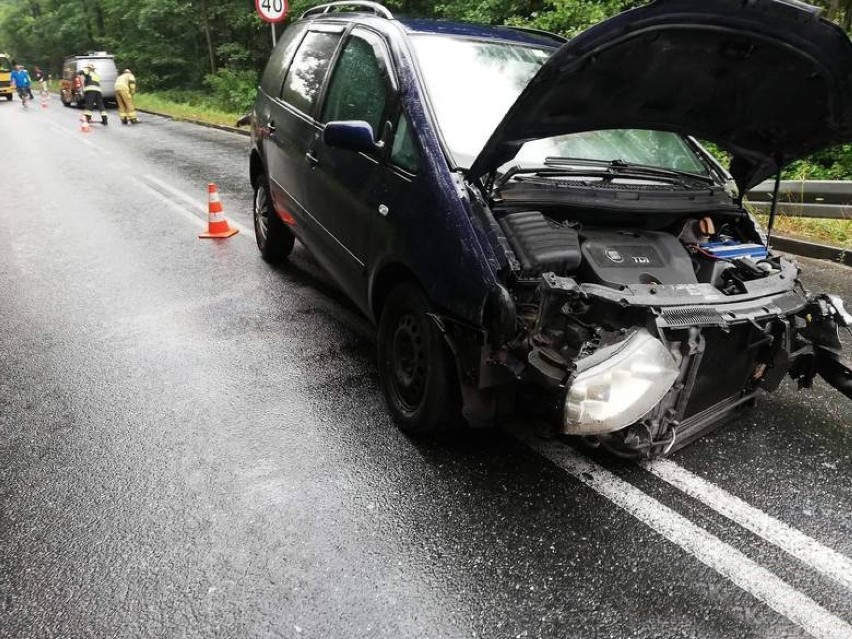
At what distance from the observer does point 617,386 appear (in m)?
2.35

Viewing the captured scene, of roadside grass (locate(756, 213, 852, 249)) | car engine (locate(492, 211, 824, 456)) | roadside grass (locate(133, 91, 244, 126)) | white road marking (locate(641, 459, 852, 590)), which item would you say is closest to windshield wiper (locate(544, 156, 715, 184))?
car engine (locate(492, 211, 824, 456))

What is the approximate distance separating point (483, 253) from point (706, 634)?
5.42 ft

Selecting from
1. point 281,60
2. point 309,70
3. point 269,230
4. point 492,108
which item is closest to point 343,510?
point 492,108

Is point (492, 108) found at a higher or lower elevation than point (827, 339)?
higher

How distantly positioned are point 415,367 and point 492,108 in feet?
4.78

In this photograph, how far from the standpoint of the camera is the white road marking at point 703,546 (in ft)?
7.32

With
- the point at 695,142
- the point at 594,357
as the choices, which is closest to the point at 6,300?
the point at 594,357

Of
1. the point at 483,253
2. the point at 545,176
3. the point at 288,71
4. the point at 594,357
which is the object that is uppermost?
the point at 288,71

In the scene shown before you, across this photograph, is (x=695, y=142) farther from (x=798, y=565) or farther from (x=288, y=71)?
(x=288, y=71)

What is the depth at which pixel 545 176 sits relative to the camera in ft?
10.3

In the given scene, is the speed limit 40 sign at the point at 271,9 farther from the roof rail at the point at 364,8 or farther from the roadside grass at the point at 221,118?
the roof rail at the point at 364,8

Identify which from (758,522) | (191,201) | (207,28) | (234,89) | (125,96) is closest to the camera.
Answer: (758,522)

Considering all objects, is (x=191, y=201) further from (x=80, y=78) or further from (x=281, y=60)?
(x=80, y=78)

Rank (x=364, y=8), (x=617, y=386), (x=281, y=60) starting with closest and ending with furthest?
(x=617, y=386), (x=364, y=8), (x=281, y=60)
